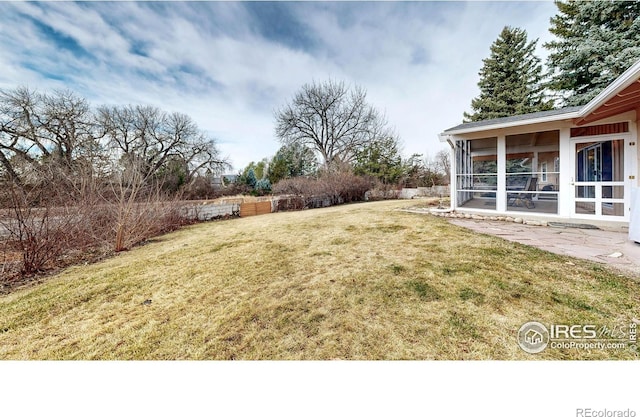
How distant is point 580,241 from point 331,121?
69.1ft

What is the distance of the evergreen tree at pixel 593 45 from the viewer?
8.92 m

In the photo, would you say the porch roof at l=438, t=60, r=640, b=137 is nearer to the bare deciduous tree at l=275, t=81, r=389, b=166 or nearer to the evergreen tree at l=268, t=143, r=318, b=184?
the bare deciduous tree at l=275, t=81, r=389, b=166

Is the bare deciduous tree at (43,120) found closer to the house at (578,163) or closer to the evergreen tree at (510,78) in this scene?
the house at (578,163)

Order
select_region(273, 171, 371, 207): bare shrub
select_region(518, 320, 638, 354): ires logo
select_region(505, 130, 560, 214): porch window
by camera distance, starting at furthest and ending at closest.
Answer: select_region(273, 171, 371, 207): bare shrub → select_region(505, 130, 560, 214): porch window → select_region(518, 320, 638, 354): ires logo

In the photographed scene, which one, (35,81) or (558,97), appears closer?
(35,81)

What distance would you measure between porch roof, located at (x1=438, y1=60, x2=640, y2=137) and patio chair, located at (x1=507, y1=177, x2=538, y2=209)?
160cm

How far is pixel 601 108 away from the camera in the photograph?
4.38 metres

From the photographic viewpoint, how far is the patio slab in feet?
9.50

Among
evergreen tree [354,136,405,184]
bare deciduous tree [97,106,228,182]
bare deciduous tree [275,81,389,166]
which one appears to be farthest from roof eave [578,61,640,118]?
bare deciduous tree [97,106,228,182]

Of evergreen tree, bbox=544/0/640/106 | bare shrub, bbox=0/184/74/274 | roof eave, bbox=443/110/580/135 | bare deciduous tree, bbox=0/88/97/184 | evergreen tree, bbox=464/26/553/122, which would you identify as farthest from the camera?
evergreen tree, bbox=464/26/553/122

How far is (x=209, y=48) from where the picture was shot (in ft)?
18.6

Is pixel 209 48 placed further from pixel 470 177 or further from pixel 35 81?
pixel 470 177
